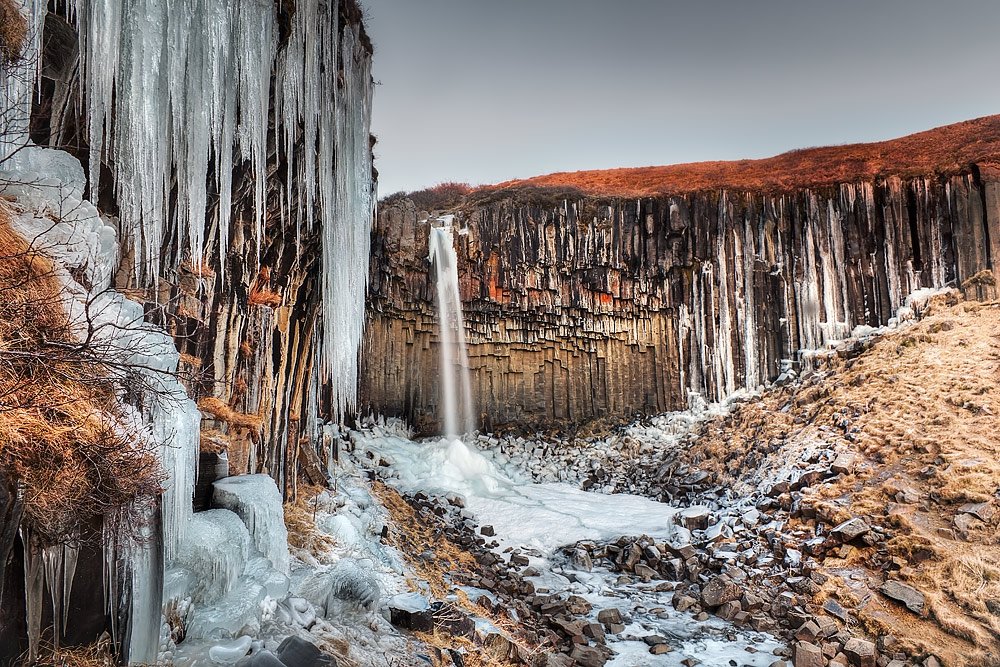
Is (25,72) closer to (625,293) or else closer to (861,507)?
(861,507)

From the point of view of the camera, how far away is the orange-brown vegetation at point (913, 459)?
25.3 feet

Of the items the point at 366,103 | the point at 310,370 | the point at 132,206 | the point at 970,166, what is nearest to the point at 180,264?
the point at 132,206

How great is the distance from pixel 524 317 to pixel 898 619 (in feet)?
49.3

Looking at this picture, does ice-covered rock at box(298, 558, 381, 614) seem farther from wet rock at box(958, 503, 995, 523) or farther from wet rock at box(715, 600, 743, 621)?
wet rock at box(958, 503, 995, 523)

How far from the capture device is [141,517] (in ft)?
13.4

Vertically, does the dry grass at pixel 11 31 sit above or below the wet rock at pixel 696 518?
above

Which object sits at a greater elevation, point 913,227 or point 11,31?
point 11,31

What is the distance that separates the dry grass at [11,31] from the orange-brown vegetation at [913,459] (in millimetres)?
11146

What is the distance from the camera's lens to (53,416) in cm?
348

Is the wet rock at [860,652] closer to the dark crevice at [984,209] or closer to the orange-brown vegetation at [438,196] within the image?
the dark crevice at [984,209]

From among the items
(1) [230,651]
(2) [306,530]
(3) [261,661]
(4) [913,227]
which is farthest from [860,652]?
(4) [913,227]

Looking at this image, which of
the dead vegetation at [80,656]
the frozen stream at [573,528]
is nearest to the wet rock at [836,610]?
the frozen stream at [573,528]

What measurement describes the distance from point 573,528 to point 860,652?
21.1 feet

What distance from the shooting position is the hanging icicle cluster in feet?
20.0
